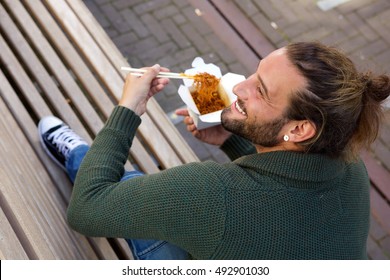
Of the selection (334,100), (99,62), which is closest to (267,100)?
(334,100)

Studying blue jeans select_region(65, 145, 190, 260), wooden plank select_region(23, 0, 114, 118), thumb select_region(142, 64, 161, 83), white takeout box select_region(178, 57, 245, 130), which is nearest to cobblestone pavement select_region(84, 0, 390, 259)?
wooden plank select_region(23, 0, 114, 118)

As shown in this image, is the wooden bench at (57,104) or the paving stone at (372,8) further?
the paving stone at (372,8)

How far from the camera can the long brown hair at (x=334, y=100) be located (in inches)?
68.3

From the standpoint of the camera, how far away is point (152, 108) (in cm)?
288

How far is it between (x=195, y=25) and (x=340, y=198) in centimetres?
296

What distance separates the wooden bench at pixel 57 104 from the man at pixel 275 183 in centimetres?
37

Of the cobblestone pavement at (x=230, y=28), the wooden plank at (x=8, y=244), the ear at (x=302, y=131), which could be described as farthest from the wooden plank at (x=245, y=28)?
the wooden plank at (x=8, y=244)

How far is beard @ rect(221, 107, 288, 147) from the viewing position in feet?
6.06

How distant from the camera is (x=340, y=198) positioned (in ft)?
5.75

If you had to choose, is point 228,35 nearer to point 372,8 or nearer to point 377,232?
point 372,8

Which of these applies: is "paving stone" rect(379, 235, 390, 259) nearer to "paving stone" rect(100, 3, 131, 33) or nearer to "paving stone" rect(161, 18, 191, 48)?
"paving stone" rect(161, 18, 191, 48)

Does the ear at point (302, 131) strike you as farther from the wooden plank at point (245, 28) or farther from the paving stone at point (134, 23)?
the paving stone at point (134, 23)

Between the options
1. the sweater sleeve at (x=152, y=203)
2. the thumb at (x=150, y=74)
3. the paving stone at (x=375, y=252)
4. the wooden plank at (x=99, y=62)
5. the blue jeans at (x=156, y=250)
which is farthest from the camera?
the paving stone at (x=375, y=252)
